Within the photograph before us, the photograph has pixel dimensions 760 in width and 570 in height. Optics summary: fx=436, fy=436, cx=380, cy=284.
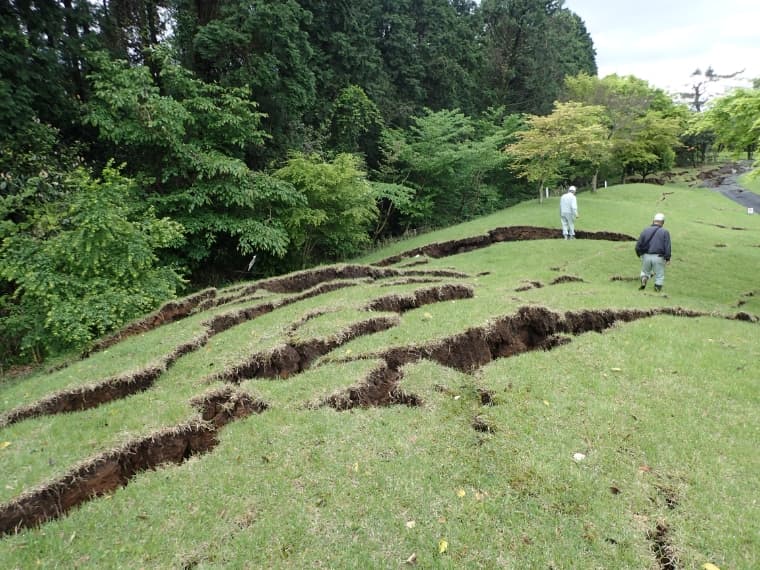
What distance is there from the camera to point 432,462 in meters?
4.36

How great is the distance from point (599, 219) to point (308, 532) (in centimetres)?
2199

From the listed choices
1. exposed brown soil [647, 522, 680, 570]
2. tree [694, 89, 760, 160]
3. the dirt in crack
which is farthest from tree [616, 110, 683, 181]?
exposed brown soil [647, 522, 680, 570]

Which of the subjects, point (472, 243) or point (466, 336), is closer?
point (466, 336)

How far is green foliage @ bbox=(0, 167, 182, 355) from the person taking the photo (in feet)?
30.8

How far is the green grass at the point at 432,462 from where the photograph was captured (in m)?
3.40

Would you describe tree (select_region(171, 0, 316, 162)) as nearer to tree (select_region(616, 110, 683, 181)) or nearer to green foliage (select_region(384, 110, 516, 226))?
green foliage (select_region(384, 110, 516, 226))

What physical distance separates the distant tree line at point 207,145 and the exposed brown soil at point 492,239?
2.84 metres

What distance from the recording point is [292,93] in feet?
58.1

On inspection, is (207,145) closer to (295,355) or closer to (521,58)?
(295,355)

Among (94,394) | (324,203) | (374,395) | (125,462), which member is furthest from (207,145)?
→ (125,462)

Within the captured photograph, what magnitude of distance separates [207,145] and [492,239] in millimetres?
12211

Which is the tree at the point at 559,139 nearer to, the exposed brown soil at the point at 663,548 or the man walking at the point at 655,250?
the man walking at the point at 655,250

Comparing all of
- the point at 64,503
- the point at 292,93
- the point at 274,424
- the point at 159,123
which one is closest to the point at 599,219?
the point at 292,93

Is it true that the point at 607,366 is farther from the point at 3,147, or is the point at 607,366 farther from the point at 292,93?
the point at 292,93
